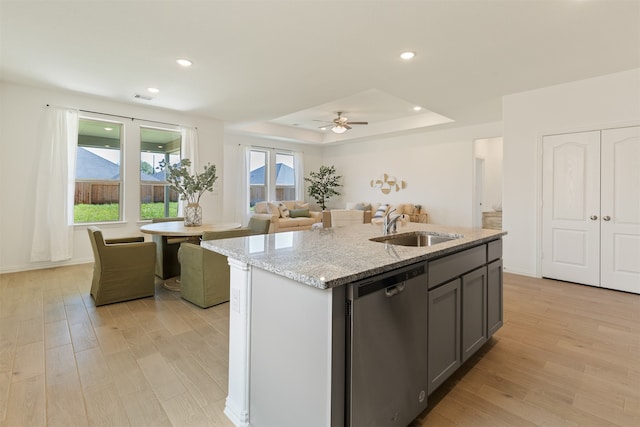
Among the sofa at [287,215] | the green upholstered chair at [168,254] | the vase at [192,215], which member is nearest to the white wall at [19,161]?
the green upholstered chair at [168,254]

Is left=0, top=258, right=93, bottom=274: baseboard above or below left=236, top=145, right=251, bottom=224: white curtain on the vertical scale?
below

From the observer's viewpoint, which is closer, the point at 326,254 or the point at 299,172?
the point at 326,254

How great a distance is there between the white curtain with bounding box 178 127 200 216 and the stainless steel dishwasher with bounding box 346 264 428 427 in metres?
5.52

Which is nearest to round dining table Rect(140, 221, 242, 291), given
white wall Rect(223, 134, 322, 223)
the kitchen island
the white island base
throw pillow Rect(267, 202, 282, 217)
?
the kitchen island

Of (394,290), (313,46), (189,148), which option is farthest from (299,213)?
(394,290)

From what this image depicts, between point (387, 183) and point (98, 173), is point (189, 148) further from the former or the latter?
point (387, 183)

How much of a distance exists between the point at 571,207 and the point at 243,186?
6.78 m

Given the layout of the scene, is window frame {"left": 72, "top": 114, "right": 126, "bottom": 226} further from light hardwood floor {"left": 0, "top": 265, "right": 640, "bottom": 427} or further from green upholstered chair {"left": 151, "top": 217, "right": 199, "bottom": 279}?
light hardwood floor {"left": 0, "top": 265, "right": 640, "bottom": 427}

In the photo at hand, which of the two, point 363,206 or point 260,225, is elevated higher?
point 363,206

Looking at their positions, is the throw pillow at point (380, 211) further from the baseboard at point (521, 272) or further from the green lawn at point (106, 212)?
the green lawn at point (106, 212)

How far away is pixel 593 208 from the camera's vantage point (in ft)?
12.9

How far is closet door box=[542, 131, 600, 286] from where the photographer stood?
3914 mm

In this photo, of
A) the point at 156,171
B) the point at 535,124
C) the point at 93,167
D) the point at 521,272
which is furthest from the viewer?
the point at 156,171

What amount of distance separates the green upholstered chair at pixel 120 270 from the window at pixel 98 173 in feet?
7.85
